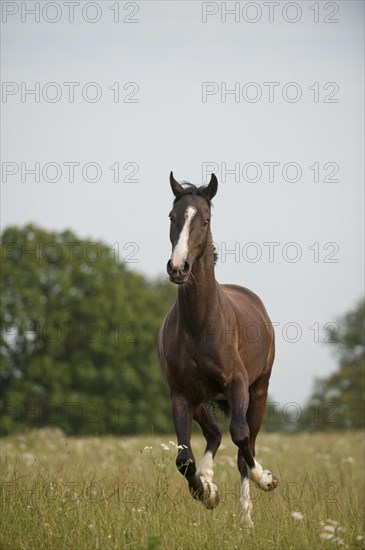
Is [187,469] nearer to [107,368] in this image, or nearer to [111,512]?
[111,512]

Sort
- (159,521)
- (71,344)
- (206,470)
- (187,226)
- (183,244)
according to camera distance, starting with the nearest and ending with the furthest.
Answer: (159,521), (183,244), (187,226), (206,470), (71,344)

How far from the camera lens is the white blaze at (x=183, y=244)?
7312mm

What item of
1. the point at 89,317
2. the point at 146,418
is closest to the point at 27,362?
the point at 89,317

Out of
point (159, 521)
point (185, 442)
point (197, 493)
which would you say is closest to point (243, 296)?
point (185, 442)

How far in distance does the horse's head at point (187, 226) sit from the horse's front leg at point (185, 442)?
61.9 inches

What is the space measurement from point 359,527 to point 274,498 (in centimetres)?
174

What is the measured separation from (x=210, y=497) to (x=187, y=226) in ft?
9.17

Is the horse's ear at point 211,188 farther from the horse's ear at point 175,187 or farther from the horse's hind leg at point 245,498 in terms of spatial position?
the horse's hind leg at point 245,498

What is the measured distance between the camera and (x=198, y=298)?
831 cm

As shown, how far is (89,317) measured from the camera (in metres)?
48.8

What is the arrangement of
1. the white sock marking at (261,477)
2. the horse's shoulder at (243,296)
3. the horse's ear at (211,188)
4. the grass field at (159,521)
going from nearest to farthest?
the grass field at (159,521) → the horse's ear at (211,188) → the white sock marking at (261,477) → the horse's shoulder at (243,296)

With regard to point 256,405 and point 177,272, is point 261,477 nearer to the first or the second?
point 256,405

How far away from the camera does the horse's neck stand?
827 centimetres

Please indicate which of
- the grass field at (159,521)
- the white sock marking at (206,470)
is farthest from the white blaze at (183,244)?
the white sock marking at (206,470)
